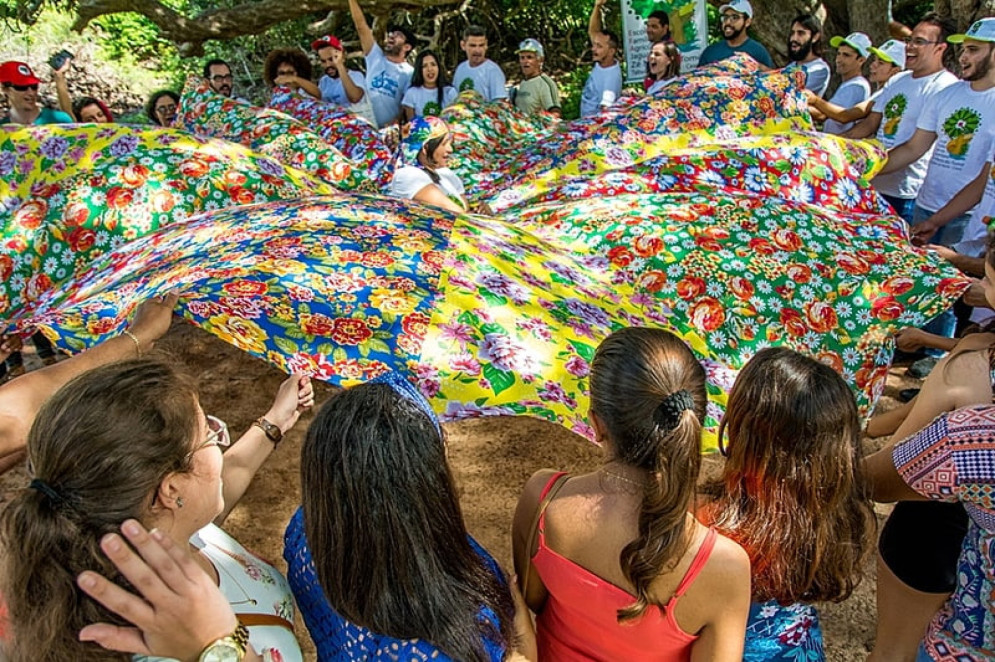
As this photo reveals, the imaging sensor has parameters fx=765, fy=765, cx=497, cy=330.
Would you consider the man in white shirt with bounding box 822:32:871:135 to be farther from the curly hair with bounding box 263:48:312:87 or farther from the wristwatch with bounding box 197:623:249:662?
the wristwatch with bounding box 197:623:249:662

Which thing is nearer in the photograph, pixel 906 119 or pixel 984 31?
pixel 984 31

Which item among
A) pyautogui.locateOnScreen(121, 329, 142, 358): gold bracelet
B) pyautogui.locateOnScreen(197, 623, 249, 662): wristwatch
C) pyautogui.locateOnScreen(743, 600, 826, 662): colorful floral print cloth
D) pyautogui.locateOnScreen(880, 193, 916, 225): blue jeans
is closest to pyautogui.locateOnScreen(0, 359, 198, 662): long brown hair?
pyautogui.locateOnScreen(197, 623, 249, 662): wristwatch

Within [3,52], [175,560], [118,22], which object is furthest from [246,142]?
[118,22]

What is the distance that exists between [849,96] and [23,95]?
5.07 m

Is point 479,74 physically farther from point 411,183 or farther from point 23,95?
point 23,95

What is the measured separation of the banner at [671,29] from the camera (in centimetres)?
634

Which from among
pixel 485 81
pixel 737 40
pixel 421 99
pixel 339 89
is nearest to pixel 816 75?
pixel 737 40

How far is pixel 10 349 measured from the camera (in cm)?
216

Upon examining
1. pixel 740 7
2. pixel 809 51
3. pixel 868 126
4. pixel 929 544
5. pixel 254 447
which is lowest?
pixel 929 544

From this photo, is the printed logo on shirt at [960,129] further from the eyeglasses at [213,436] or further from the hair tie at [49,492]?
the hair tie at [49,492]

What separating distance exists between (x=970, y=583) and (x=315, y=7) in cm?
805

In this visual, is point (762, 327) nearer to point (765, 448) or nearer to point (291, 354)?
point (765, 448)

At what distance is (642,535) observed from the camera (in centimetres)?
127

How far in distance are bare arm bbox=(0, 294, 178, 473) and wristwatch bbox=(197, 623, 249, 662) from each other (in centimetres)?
80
